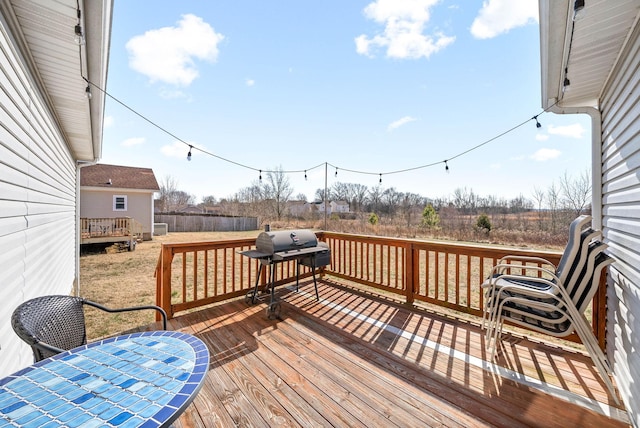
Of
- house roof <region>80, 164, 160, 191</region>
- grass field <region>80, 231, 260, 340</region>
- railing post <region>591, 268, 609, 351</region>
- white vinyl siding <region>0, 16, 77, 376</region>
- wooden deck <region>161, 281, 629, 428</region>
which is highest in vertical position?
house roof <region>80, 164, 160, 191</region>

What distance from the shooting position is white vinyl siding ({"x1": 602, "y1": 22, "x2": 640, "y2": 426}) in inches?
66.7

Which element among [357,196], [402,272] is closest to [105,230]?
[402,272]

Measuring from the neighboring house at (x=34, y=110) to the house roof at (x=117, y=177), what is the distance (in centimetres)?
1091

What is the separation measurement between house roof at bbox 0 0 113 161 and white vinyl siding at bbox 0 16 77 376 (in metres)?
0.16

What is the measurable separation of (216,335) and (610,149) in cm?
417

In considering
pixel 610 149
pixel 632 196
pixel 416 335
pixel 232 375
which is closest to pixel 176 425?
pixel 232 375

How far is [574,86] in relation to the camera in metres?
2.46

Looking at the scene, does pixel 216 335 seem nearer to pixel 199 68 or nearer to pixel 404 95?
pixel 199 68

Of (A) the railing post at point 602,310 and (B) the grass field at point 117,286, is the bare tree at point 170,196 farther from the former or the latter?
(A) the railing post at point 602,310

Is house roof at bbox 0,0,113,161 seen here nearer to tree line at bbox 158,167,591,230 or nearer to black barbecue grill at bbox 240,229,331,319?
black barbecue grill at bbox 240,229,331,319

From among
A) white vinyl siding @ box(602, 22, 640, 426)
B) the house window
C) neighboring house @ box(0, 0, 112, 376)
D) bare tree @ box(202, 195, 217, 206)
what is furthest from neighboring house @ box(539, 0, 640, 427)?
bare tree @ box(202, 195, 217, 206)

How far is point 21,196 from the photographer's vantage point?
2.10m

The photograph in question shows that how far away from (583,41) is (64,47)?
4.01 meters

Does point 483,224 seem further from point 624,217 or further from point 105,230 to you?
point 105,230
